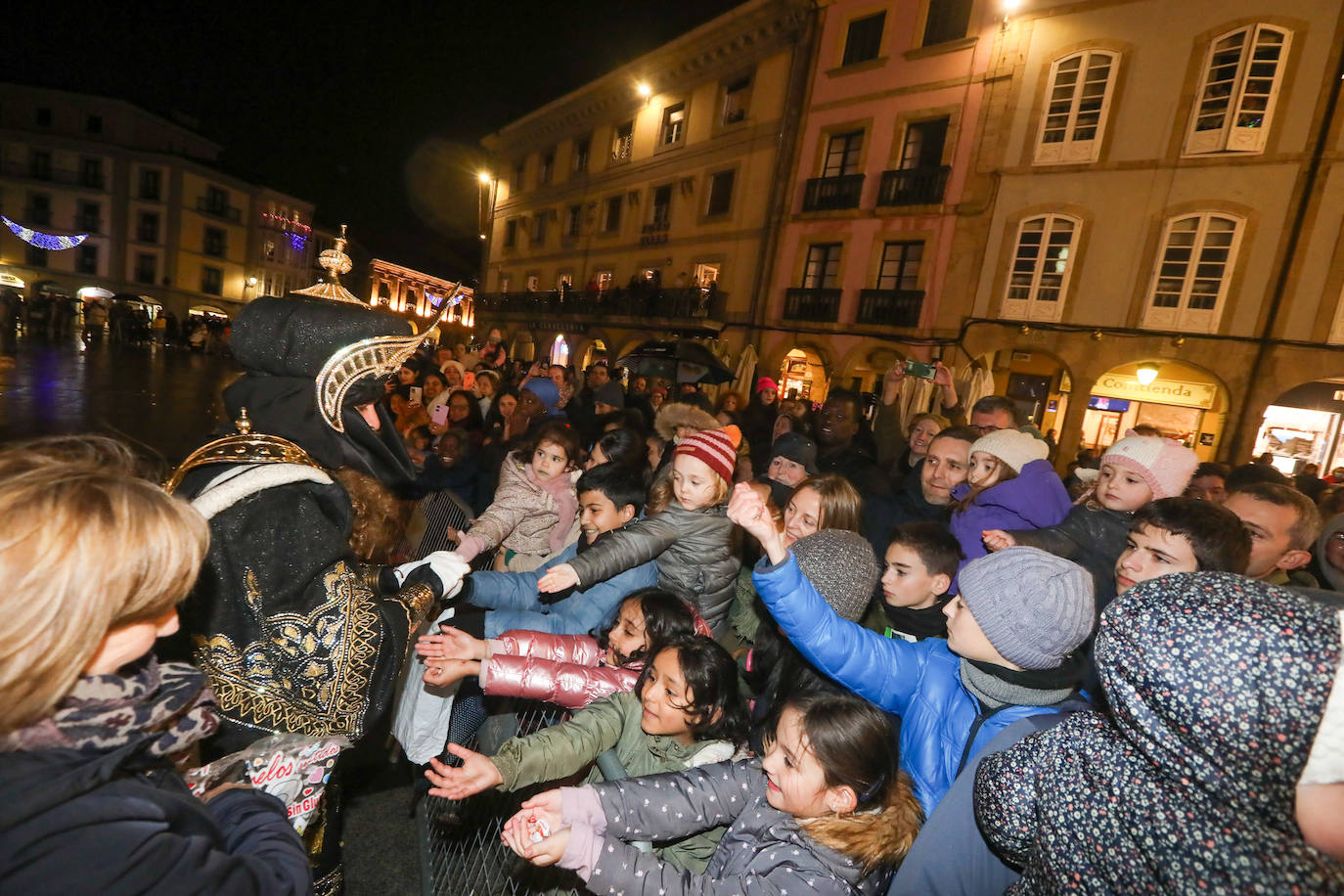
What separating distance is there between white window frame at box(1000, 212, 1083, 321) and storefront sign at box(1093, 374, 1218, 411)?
204 centimetres

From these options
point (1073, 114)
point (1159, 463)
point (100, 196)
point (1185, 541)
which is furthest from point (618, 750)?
point (100, 196)

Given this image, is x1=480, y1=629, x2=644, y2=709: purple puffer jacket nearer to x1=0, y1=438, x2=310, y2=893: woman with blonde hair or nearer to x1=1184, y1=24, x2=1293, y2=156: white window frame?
x1=0, y1=438, x2=310, y2=893: woman with blonde hair

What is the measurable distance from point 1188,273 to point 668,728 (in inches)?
613

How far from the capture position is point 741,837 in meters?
1.76

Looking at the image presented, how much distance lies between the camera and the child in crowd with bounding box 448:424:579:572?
Answer: 3.83 metres

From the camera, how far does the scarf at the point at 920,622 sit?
8.95 ft

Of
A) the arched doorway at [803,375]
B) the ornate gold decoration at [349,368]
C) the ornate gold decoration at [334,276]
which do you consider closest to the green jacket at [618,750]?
the ornate gold decoration at [349,368]

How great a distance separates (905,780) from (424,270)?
73940mm

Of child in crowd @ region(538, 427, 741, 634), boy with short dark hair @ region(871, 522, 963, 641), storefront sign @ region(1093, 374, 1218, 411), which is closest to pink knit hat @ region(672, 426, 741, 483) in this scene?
child in crowd @ region(538, 427, 741, 634)

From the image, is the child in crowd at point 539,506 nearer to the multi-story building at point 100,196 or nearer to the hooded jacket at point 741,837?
the hooded jacket at point 741,837

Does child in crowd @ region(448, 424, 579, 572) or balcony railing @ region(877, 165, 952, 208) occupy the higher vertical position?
balcony railing @ region(877, 165, 952, 208)

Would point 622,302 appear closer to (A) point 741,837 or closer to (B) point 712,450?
(B) point 712,450

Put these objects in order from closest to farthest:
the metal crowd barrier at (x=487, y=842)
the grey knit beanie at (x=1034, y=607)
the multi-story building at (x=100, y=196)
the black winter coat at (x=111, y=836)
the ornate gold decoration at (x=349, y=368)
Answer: the black winter coat at (x=111, y=836) → the grey knit beanie at (x=1034, y=607) → the ornate gold decoration at (x=349, y=368) → the metal crowd barrier at (x=487, y=842) → the multi-story building at (x=100, y=196)

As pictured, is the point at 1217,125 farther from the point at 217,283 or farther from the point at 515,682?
the point at 217,283
